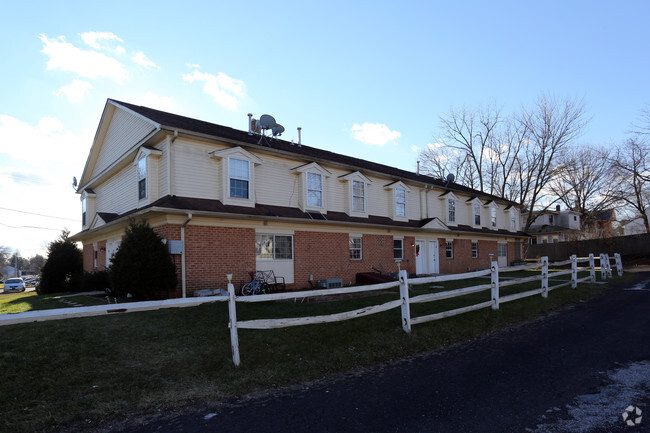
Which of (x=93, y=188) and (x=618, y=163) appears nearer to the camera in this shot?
(x=93, y=188)

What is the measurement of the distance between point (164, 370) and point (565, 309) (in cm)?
969

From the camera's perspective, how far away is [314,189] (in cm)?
1636

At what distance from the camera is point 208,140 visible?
1338cm

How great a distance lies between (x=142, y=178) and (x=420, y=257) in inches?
571

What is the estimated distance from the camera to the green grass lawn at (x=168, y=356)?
4.22 m

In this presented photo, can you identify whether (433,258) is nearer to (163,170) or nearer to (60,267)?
(163,170)

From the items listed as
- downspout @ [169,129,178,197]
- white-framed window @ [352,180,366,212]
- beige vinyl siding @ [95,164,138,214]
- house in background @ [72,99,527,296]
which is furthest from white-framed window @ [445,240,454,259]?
beige vinyl siding @ [95,164,138,214]

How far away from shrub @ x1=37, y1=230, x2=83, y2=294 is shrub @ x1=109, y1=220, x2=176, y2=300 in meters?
10.2

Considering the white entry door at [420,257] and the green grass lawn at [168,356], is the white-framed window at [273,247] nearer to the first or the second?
the green grass lawn at [168,356]

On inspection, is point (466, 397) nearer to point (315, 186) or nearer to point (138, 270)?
point (138, 270)

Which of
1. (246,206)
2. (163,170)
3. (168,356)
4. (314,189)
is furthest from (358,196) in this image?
(168,356)

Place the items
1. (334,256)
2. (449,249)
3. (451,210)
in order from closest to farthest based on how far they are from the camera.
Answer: (334,256) → (449,249) → (451,210)

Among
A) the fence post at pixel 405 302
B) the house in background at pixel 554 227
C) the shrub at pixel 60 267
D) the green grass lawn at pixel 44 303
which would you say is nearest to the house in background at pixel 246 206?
the shrub at pixel 60 267

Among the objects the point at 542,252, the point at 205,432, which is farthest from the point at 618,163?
the point at 205,432
